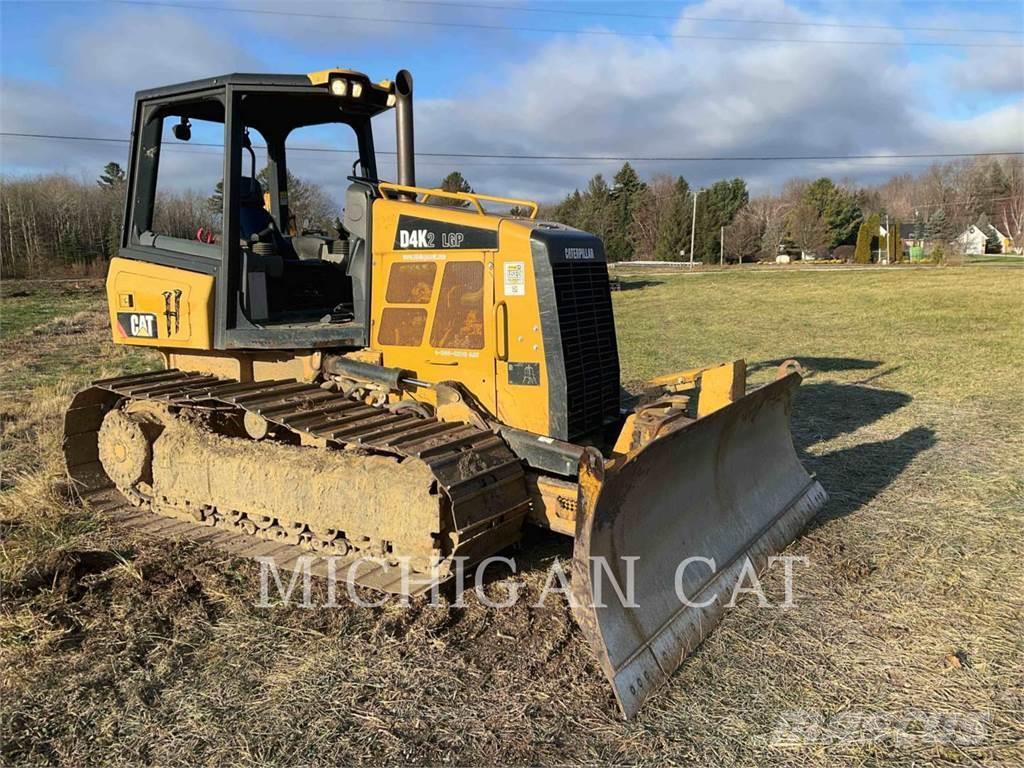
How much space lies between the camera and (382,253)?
16.3 ft

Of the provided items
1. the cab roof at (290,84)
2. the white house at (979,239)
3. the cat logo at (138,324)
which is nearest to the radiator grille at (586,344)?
the cab roof at (290,84)

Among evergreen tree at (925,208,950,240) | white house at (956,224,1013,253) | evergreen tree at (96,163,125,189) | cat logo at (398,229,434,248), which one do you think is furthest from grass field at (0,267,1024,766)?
white house at (956,224,1013,253)

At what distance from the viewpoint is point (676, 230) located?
64.9 m

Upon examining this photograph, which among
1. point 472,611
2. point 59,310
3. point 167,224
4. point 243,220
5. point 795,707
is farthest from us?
point 59,310

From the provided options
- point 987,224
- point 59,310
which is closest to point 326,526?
point 59,310

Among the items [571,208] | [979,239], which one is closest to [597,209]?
[571,208]

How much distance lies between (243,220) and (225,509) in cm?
216

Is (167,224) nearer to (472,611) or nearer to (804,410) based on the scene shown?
(472,611)

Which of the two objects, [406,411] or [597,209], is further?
[597,209]

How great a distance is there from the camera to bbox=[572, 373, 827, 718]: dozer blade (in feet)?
11.5

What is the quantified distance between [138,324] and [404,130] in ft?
8.08

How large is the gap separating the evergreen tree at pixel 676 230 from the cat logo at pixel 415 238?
62.7 metres

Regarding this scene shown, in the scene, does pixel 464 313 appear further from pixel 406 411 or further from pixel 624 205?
pixel 624 205

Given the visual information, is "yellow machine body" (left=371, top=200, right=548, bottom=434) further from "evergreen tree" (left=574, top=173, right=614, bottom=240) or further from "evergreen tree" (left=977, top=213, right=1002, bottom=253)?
"evergreen tree" (left=977, top=213, right=1002, bottom=253)
